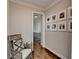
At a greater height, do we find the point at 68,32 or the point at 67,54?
the point at 68,32

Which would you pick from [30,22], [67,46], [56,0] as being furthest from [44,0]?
[67,46]

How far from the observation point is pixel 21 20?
4.94 meters

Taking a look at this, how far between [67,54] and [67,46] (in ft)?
0.92

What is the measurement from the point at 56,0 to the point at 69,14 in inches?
50.6

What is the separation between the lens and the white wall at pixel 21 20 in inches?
175

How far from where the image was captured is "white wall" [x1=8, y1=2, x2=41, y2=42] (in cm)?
445

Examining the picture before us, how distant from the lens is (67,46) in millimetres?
3451

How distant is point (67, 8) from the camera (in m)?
3.48
